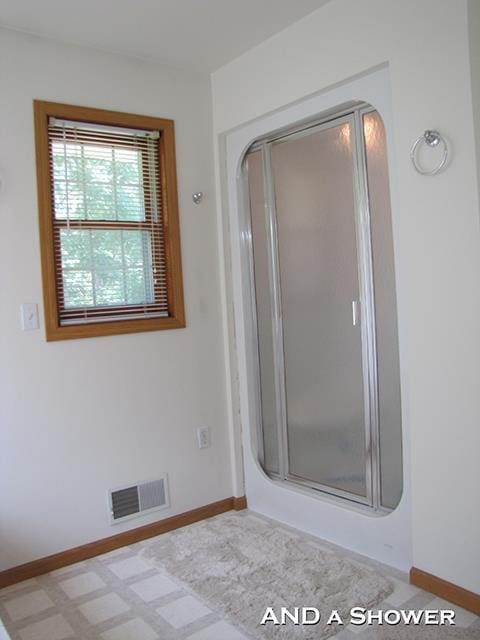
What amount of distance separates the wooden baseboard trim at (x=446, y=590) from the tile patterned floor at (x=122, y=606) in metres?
0.02

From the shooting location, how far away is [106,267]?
9.39 feet

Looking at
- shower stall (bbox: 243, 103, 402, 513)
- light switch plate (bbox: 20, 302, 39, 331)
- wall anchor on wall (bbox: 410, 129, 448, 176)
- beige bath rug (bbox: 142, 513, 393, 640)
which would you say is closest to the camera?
wall anchor on wall (bbox: 410, 129, 448, 176)

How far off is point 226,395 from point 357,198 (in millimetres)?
1328

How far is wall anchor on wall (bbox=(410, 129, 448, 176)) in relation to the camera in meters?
2.09

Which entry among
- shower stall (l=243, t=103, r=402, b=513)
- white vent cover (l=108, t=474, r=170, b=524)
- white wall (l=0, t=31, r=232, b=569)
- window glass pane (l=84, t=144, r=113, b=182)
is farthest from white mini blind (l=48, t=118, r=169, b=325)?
white vent cover (l=108, t=474, r=170, b=524)

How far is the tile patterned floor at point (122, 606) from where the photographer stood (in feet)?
7.00

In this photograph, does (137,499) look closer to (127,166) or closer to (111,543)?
(111,543)

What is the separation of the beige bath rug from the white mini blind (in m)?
1.15

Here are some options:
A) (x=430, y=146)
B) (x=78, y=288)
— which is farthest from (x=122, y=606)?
(x=430, y=146)

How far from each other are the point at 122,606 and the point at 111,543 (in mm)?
549

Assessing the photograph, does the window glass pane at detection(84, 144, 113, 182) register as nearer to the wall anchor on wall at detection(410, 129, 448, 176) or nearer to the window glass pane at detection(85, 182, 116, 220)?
the window glass pane at detection(85, 182, 116, 220)

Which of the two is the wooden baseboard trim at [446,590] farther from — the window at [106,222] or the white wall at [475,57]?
the window at [106,222]

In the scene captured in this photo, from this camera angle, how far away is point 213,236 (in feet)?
10.6

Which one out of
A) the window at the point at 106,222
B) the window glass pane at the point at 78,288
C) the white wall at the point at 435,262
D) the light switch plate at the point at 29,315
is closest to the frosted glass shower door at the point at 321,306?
the white wall at the point at 435,262
